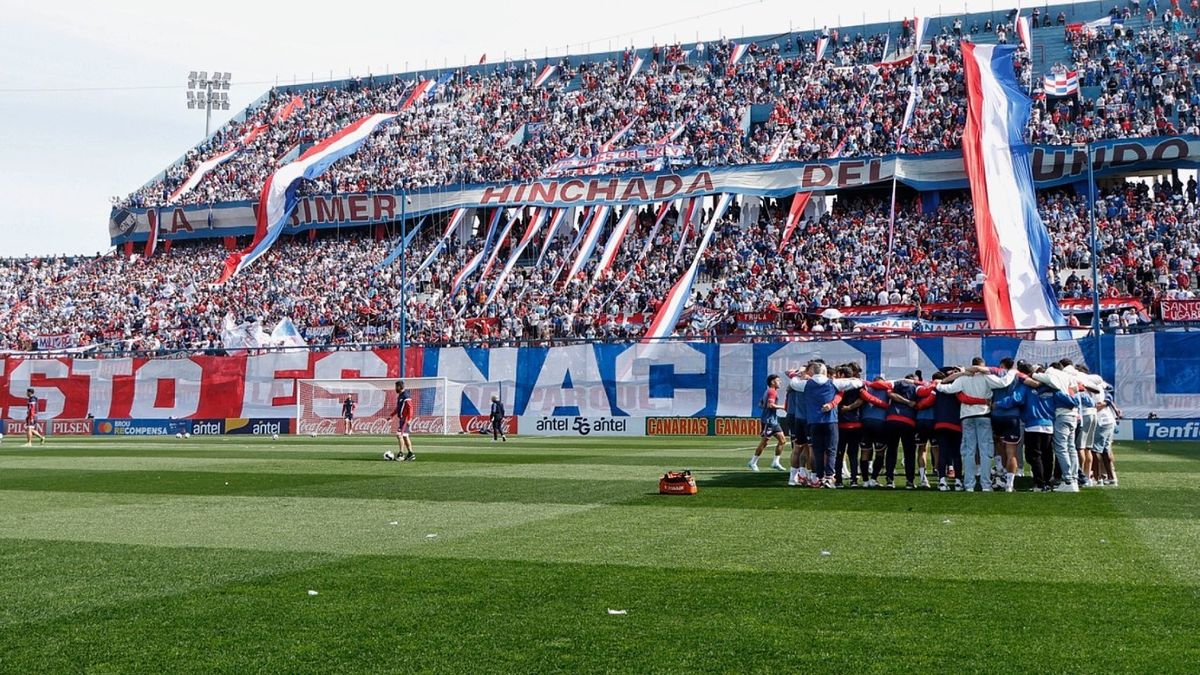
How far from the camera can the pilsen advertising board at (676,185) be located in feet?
150

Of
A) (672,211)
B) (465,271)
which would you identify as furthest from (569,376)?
(672,211)

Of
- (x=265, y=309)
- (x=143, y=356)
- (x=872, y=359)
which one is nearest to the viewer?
(x=872, y=359)

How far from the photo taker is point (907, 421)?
54.2 ft

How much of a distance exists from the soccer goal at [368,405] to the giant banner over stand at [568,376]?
1.82 feet

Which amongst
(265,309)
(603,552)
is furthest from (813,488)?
(265,309)

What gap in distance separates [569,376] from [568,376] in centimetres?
5

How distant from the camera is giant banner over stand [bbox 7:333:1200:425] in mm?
32844

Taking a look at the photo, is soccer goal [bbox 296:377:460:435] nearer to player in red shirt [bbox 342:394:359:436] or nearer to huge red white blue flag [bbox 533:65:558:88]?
player in red shirt [bbox 342:394:359:436]

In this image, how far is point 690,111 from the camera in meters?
57.2

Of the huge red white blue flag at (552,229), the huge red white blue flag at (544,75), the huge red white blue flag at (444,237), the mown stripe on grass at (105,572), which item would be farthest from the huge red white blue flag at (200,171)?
the mown stripe on grass at (105,572)

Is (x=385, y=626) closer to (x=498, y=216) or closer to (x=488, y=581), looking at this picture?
(x=488, y=581)

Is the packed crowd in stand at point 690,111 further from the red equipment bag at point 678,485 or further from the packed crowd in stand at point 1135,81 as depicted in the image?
the red equipment bag at point 678,485

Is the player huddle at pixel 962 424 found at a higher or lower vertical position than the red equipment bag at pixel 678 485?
higher

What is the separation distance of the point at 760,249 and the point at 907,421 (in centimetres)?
3091
